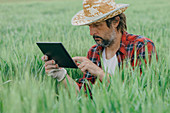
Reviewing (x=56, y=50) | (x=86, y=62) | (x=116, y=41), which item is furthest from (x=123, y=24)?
(x=56, y=50)

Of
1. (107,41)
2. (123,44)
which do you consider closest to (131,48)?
(123,44)

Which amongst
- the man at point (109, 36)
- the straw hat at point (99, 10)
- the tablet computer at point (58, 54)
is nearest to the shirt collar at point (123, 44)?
the man at point (109, 36)

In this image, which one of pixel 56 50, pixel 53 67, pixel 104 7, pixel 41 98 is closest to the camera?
pixel 41 98

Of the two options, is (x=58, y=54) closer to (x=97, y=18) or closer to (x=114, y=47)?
(x=97, y=18)

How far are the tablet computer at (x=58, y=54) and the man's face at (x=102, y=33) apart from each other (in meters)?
0.35

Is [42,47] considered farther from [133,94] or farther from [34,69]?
[133,94]

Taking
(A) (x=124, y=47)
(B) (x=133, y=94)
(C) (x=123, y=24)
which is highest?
(C) (x=123, y=24)

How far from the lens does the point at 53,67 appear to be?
1.60 metres

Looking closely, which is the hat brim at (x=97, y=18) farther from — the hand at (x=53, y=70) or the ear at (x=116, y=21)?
the hand at (x=53, y=70)

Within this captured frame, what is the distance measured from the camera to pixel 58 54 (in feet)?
4.90

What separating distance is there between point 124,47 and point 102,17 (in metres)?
0.31

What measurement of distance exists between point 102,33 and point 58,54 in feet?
1.43

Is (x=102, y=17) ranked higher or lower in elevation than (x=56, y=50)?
higher

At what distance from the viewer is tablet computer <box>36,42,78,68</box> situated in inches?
56.0
